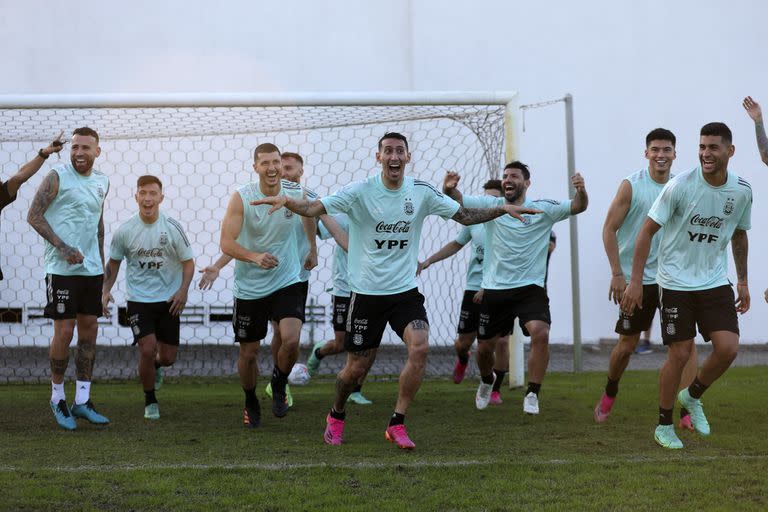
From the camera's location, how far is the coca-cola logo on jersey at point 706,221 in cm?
643

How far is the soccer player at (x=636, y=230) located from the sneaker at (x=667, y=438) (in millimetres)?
1034

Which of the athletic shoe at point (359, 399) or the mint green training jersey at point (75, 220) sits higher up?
the mint green training jersey at point (75, 220)

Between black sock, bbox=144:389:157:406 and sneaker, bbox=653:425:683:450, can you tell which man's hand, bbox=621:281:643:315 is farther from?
black sock, bbox=144:389:157:406

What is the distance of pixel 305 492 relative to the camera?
505 centimetres

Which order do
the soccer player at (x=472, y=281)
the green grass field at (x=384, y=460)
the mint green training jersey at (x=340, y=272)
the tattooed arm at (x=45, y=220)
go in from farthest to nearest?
1. the mint green training jersey at (x=340, y=272)
2. the soccer player at (x=472, y=281)
3. the tattooed arm at (x=45, y=220)
4. the green grass field at (x=384, y=460)

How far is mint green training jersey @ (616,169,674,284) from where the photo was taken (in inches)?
301

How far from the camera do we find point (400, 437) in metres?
6.36

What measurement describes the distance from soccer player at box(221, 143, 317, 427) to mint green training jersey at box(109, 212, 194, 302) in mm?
762

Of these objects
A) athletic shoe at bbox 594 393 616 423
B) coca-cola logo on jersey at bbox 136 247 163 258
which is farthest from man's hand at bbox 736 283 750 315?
coca-cola logo on jersey at bbox 136 247 163 258

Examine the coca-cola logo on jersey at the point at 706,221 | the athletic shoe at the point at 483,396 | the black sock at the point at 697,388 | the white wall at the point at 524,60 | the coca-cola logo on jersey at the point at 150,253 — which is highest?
the white wall at the point at 524,60

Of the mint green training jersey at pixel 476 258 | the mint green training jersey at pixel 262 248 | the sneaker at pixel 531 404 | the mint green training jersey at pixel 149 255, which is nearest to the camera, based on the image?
the mint green training jersey at pixel 262 248

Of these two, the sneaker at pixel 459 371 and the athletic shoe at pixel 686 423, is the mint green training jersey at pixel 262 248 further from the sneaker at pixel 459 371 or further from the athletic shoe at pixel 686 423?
the athletic shoe at pixel 686 423

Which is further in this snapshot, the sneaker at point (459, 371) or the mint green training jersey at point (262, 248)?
the sneaker at point (459, 371)

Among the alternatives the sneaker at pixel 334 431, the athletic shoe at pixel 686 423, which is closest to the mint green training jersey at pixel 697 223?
the athletic shoe at pixel 686 423
